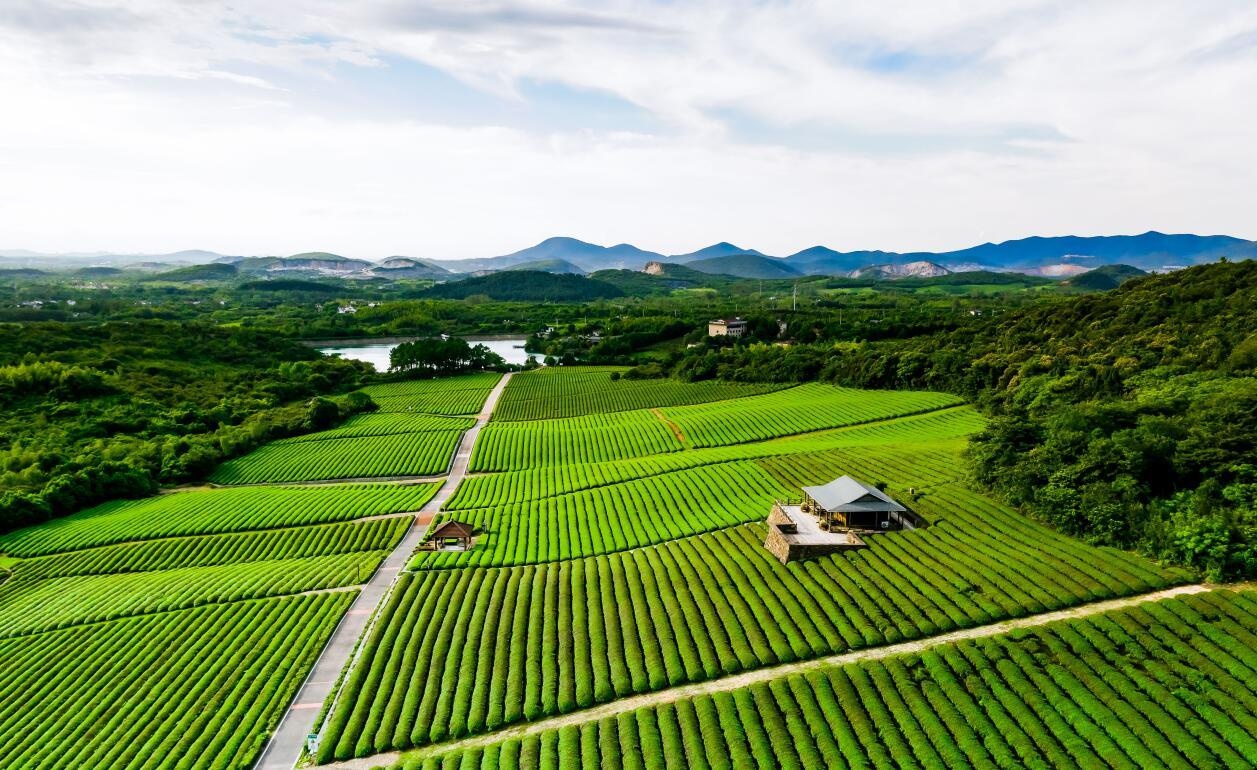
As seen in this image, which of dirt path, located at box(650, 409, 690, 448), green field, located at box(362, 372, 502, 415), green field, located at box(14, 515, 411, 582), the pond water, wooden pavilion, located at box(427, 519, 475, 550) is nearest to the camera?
wooden pavilion, located at box(427, 519, 475, 550)

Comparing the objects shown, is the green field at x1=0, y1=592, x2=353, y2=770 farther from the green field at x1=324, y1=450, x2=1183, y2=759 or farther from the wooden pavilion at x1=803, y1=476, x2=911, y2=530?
the wooden pavilion at x1=803, y1=476, x2=911, y2=530

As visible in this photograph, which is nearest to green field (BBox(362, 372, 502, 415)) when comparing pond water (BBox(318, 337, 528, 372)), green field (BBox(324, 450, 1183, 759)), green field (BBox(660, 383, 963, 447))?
pond water (BBox(318, 337, 528, 372))

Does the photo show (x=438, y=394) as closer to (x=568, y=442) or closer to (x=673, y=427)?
(x=568, y=442)

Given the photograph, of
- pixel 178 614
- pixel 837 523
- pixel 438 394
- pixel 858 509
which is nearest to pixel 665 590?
pixel 837 523

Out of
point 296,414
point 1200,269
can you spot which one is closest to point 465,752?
point 296,414

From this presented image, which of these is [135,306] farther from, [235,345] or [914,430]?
[914,430]
